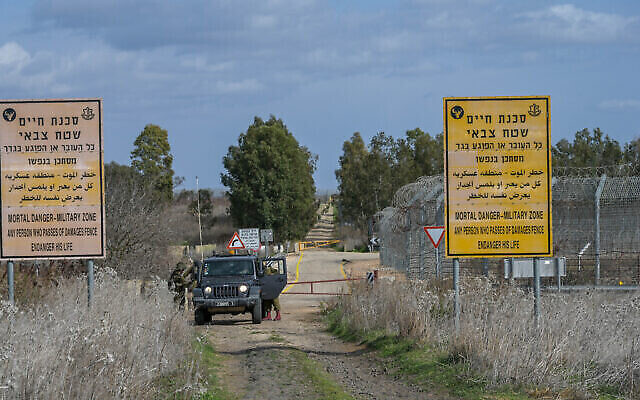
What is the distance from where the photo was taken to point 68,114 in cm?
1421

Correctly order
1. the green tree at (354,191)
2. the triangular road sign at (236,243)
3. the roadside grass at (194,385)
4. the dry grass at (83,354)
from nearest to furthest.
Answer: the dry grass at (83,354) < the roadside grass at (194,385) < the triangular road sign at (236,243) < the green tree at (354,191)

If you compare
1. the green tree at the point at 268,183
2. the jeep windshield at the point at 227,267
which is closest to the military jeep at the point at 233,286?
the jeep windshield at the point at 227,267

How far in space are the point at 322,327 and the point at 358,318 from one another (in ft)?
10.7

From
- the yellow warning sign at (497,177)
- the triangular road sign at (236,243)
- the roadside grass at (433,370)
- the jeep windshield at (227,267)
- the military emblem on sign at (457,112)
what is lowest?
the roadside grass at (433,370)

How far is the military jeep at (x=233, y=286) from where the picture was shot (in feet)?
70.7

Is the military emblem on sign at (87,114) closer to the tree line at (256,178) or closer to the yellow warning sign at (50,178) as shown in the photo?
the yellow warning sign at (50,178)

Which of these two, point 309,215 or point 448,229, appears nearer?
point 448,229

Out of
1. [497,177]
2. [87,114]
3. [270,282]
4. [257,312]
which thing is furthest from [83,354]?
[270,282]

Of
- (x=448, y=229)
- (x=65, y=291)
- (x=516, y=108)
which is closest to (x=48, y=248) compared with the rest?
(x=65, y=291)

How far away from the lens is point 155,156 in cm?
6650

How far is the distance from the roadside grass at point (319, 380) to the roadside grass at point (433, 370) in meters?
1.12

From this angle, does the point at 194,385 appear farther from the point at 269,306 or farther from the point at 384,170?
the point at 384,170

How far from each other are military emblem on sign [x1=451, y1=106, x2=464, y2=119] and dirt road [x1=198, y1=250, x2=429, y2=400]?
14.2 feet

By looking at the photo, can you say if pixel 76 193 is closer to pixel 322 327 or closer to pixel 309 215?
pixel 322 327
